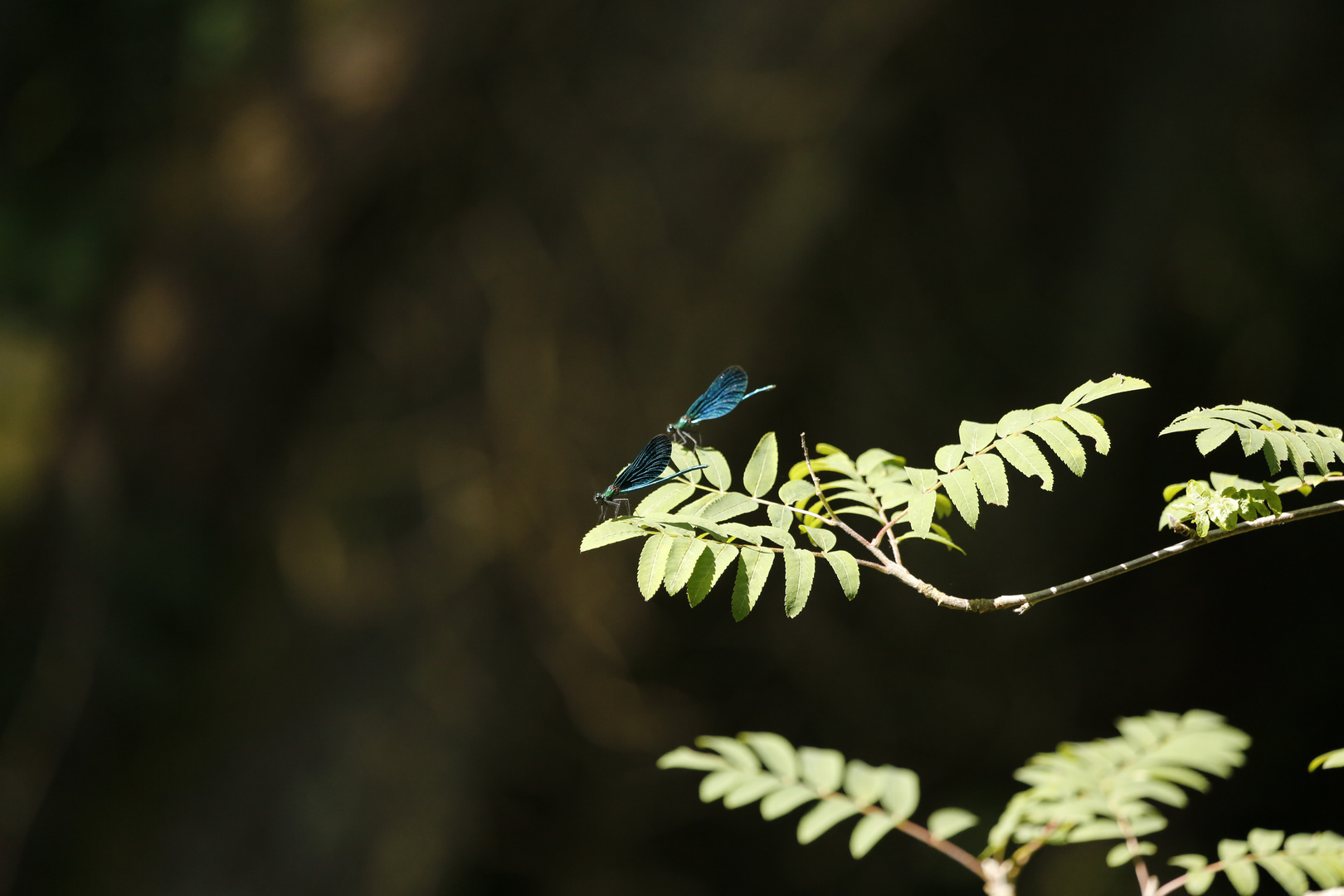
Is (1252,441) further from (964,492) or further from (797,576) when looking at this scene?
(797,576)

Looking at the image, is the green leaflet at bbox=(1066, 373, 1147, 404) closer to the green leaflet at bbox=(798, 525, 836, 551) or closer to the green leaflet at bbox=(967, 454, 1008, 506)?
the green leaflet at bbox=(967, 454, 1008, 506)

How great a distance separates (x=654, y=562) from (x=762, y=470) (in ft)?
0.74

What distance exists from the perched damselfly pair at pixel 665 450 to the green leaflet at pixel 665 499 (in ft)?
0.05

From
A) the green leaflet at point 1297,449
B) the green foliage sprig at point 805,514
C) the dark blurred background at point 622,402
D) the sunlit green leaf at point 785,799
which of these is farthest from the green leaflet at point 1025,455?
the dark blurred background at point 622,402

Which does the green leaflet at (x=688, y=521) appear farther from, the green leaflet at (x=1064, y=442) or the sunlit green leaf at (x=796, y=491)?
the green leaflet at (x=1064, y=442)

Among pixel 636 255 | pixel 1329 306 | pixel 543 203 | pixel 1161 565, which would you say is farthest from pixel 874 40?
pixel 1161 565

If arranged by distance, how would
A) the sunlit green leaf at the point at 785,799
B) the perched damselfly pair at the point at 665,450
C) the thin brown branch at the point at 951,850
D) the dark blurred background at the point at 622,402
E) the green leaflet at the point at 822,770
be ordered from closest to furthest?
the perched damselfly pair at the point at 665,450 < the thin brown branch at the point at 951,850 < the sunlit green leaf at the point at 785,799 < the green leaflet at the point at 822,770 < the dark blurred background at the point at 622,402

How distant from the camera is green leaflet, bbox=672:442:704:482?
3.71 feet

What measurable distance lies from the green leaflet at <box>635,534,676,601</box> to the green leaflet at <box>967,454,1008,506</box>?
0.36 m

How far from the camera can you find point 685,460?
3.88ft

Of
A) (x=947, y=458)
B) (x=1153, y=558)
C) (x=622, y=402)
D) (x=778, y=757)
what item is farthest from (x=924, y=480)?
(x=622, y=402)

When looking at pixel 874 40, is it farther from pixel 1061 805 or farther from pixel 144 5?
pixel 144 5

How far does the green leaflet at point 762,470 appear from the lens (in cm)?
108

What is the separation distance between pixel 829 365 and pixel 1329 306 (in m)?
1.74
